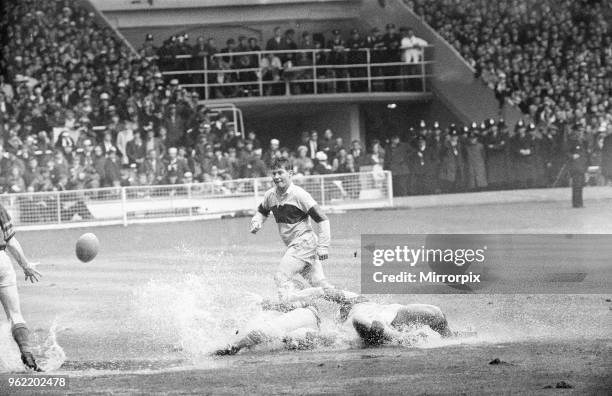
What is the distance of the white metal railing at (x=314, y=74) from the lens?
30.2m

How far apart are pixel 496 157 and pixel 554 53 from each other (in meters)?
3.25

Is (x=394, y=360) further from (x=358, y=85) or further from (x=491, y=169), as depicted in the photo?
(x=358, y=85)

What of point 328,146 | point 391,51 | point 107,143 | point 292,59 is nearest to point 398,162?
point 328,146

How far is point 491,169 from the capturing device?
29.0 m

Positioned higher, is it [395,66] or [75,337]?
[395,66]

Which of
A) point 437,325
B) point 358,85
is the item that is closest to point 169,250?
point 437,325

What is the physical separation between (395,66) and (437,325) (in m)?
22.2

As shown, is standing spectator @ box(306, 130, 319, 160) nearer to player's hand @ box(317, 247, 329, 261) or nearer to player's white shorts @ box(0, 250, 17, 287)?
player's hand @ box(317, 247, 329, 261)

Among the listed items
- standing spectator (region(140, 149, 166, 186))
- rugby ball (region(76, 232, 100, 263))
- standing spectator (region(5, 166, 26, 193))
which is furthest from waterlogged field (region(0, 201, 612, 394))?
standing spectator (region(140, 149, 166, 186))

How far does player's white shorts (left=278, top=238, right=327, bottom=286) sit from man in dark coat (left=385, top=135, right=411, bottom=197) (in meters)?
17.5

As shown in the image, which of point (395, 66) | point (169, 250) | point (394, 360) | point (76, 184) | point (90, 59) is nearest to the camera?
point (394, 360)

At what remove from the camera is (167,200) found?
82.3 feet

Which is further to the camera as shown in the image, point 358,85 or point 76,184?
point 358,85

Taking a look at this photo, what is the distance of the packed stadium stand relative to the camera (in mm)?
25156
